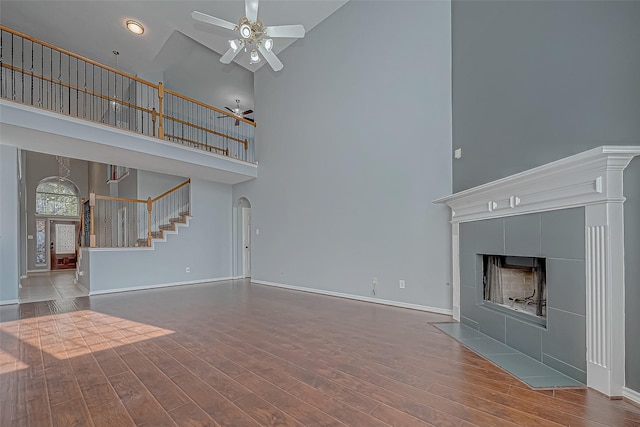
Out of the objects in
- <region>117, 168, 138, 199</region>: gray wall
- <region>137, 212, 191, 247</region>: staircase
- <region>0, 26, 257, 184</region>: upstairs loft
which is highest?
<region>0, 26, 257, 184</region>: upstairs loft

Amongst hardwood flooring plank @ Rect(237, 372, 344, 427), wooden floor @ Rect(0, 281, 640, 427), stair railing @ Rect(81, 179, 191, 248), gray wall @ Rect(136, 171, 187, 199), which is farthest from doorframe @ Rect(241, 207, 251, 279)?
hardwood flooring plank @ Rect(237, 372, 344, 427)

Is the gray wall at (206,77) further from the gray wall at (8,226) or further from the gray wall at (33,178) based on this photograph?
the gray wall at (33,178)

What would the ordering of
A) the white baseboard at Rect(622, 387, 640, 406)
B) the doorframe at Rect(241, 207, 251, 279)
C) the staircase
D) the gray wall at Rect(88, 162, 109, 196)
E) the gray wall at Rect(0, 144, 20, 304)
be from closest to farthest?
1. the white baseboard at Rect(622, 387, 640, 406)
2. the gray wall at Rect(0, 144, 20, 304)
3. the staircase
4. the doorframe at Rect(241, 207, 251, 279)
5. the gray wall at Rect(88, 162, 109, 196)

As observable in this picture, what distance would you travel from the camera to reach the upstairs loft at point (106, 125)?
4.18 meters

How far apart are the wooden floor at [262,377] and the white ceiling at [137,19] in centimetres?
533

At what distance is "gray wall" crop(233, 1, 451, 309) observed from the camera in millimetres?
4324

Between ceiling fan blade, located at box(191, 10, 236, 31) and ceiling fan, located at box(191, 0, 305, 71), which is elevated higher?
ceiling fan blade, located at box(191, 10, 236, 31)

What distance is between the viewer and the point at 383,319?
394 cm

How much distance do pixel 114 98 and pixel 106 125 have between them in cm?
263

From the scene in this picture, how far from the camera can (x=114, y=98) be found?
6664 mm

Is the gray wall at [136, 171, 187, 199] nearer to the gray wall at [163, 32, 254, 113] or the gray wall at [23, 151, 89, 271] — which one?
the gray wall at [163, 32, 254, 113]

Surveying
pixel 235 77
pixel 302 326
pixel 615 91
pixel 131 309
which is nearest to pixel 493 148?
pixel 615 91

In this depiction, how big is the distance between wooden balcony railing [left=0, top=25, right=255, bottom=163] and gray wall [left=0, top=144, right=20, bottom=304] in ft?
5.14

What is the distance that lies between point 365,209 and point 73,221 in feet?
41.1
